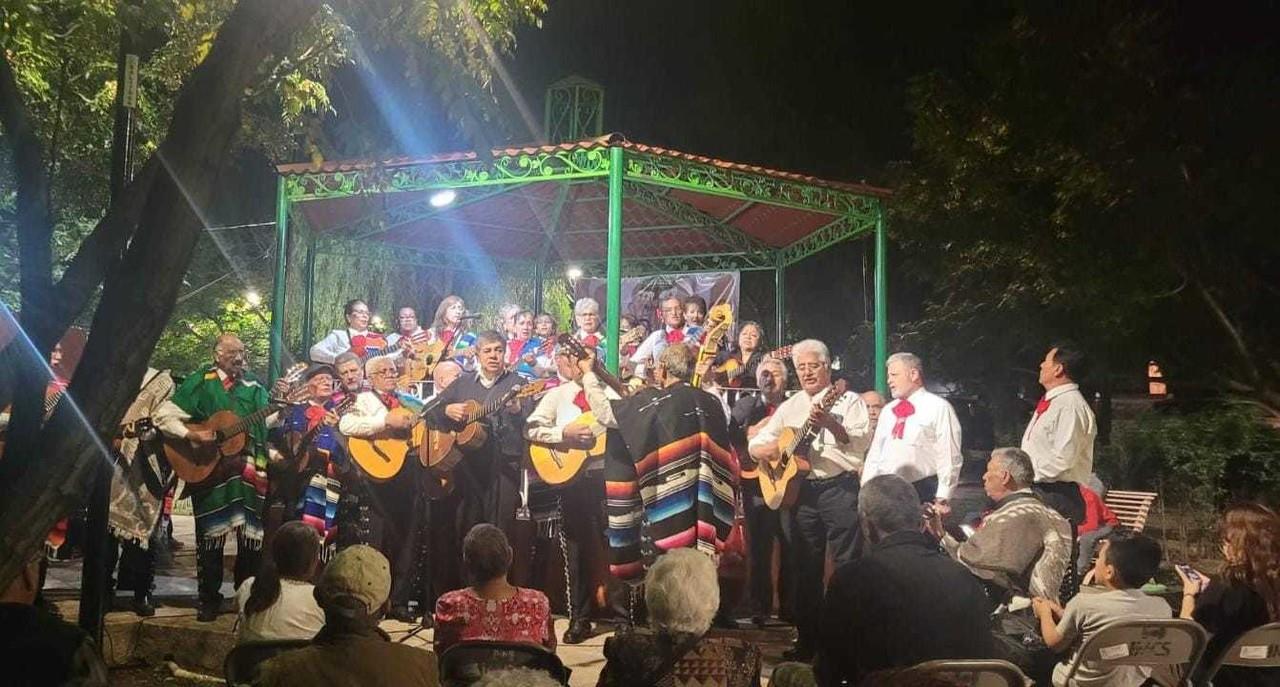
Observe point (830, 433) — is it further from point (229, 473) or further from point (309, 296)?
point (309, 296)

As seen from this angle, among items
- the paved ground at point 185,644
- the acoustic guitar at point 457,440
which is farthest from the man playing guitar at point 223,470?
the acoustic guitar at point 457,440

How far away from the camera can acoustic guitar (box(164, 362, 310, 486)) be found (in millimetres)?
7941

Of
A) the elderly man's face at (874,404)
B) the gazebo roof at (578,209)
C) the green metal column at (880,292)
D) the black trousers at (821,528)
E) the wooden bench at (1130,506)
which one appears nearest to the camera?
the black trousers at (821,528)

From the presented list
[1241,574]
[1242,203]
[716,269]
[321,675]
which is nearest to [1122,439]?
[1242,203]

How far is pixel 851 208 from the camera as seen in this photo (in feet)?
37.2

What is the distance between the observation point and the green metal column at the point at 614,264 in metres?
8.96

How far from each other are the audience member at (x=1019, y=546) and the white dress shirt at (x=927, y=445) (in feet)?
Result: 3.92

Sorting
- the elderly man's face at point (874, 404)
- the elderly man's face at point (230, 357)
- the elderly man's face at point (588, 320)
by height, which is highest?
the elderly man's face at point (588, 320)

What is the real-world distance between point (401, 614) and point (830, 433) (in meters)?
3.48

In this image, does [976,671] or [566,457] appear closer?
[976,671]

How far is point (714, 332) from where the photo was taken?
39.1ft

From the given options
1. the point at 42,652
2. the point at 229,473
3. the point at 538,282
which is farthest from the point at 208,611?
the point at 538,282

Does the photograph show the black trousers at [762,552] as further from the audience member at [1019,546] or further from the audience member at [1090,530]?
the audience member at [1019,546]

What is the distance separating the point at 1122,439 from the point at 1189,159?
14.4ft
